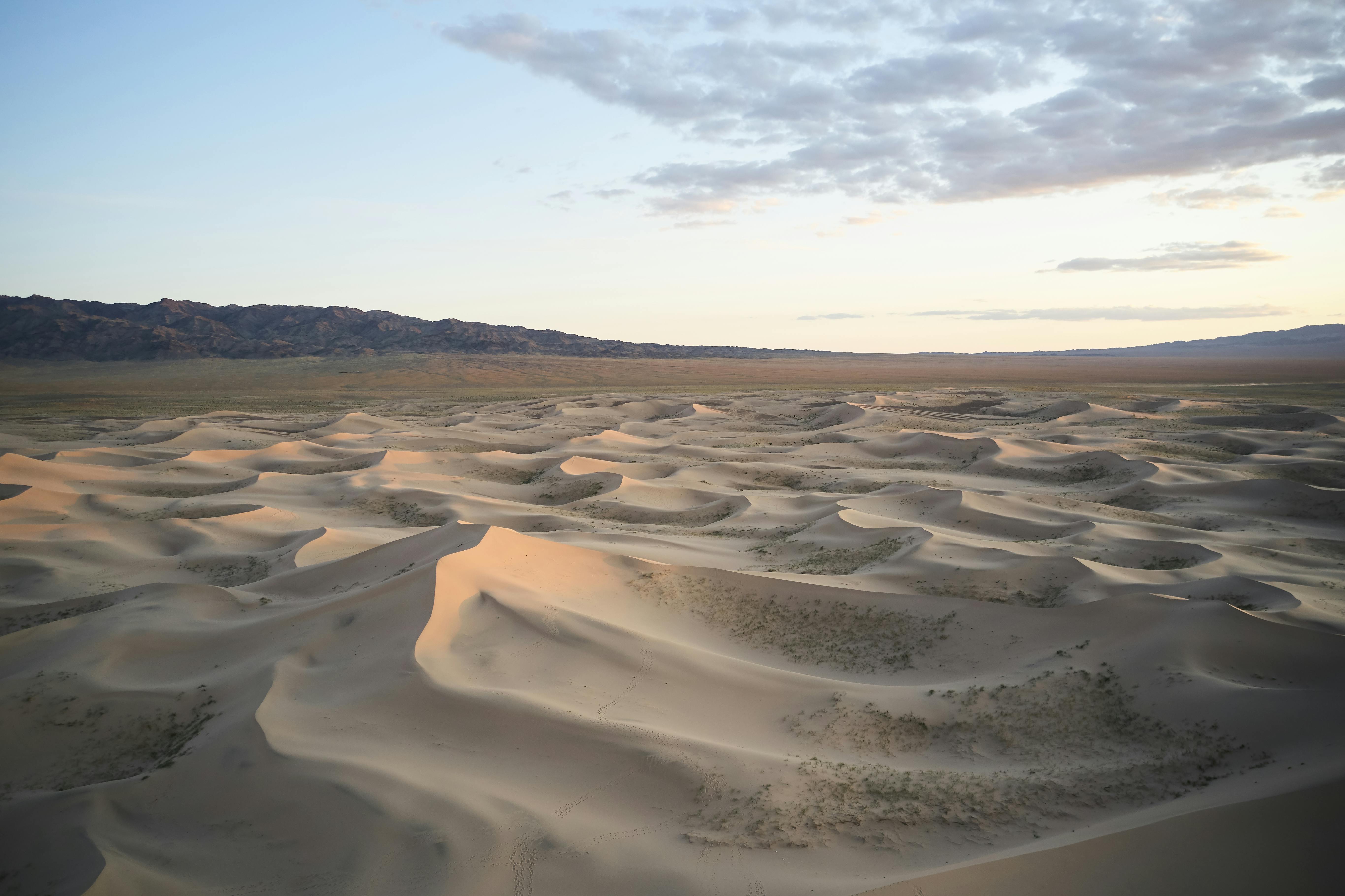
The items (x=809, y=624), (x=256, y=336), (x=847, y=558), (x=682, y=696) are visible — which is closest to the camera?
(x=682, y=696)

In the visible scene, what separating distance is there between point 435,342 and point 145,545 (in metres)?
120

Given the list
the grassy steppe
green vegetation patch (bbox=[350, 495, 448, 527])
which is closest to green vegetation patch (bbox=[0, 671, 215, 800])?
green vegetation patch (bbox=[350, 495, 448, 527])

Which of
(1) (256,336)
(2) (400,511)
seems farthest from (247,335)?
(2) (400,511)

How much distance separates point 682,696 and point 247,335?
491ft

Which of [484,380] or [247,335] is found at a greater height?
[247,335]

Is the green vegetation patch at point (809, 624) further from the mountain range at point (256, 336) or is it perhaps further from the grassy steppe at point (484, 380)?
the mountain range at point (256, 336)

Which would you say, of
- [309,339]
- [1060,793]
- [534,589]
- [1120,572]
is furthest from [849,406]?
[309,339]

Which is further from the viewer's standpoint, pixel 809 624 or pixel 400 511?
pixel 400 511

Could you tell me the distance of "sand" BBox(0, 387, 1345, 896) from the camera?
13.9 ft

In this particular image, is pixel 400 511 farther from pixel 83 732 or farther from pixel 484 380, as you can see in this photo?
pixel 484 380

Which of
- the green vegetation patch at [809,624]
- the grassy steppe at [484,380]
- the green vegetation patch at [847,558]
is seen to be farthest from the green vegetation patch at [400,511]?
the grassy steppe at [484,380]

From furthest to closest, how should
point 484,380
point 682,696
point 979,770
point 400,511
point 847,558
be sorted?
point 484,380 → point 400,511 → point 847,558 → point 682,696 → point 979,770

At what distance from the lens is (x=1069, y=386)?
2157 inches

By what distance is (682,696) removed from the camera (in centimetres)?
626
